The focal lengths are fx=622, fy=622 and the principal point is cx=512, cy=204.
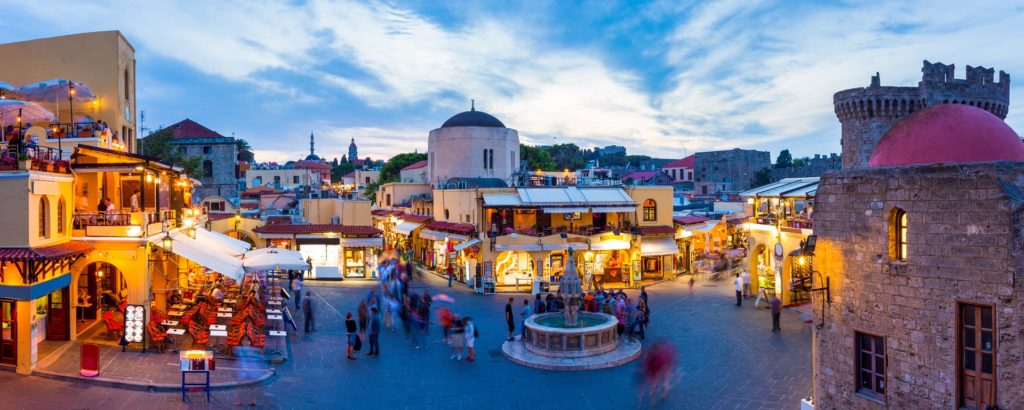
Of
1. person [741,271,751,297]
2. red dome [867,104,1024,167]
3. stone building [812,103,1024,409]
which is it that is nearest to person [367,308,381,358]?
stone building [812,103,1024,409]

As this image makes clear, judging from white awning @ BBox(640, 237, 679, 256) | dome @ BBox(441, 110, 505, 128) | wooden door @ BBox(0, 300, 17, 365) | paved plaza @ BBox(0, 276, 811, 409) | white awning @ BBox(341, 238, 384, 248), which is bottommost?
paved plaza @ BBox(0, 276, 811, 409)

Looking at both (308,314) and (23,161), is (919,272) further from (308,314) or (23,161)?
(23,161)

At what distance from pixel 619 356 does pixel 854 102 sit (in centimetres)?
1919

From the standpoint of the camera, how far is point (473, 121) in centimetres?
4394

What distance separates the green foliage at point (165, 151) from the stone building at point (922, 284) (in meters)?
43.6

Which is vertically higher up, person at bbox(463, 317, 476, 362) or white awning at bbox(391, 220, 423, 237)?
white awning at bbox(391, 220, 423, 237)

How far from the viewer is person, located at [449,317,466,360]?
1598 centimetres

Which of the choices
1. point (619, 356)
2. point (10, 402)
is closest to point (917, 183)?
point (619, 356)

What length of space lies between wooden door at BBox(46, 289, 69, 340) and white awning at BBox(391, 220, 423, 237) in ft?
69.5

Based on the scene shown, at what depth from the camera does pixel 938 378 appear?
339 inches

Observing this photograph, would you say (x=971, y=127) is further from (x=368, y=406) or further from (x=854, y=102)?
(x=854, y=102)

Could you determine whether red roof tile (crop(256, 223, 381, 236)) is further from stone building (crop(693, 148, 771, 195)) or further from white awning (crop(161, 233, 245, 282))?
stone building (crop(693, 148, 771, 195))

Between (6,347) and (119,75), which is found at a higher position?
(119,75)

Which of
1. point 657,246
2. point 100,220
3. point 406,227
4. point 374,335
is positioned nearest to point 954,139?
point 374,335
